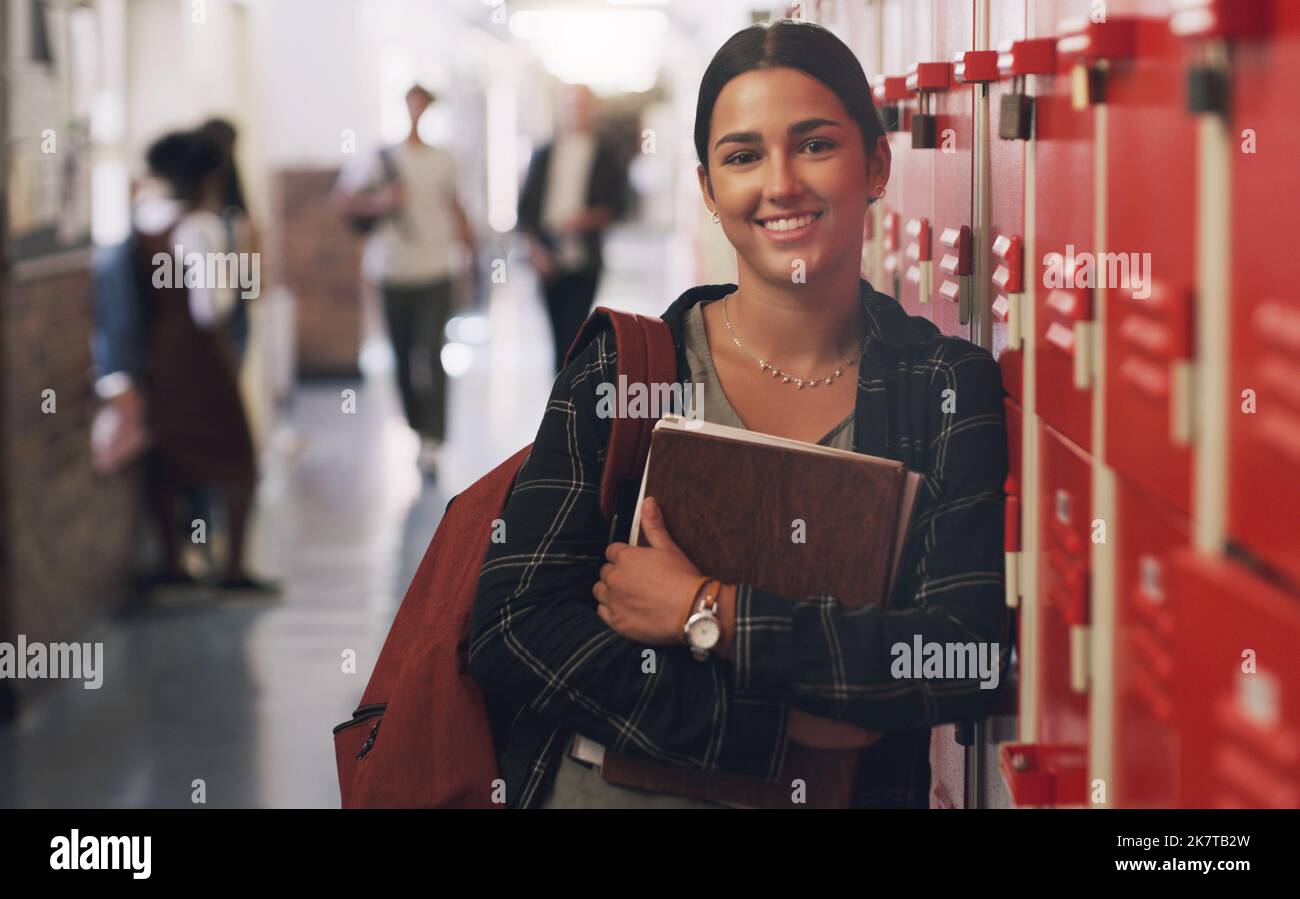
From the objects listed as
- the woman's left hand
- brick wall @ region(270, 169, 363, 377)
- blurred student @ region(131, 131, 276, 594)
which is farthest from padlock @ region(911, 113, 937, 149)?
brick wall @ region(270, 169, 363, 377)

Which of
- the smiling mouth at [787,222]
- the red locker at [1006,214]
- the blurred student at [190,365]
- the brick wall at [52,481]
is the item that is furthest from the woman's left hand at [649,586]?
the blurred student at [190,365]

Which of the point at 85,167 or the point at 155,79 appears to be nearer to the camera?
the point at 85,167

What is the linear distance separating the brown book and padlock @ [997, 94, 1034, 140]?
0.33 meters

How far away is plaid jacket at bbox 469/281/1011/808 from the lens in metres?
1.33

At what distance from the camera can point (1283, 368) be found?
35.1 inches

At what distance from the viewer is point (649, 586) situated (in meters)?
1.35

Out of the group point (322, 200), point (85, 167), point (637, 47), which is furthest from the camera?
point (322, 200)

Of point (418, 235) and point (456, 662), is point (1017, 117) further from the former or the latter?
point (418, 235)

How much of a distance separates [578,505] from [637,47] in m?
0.78

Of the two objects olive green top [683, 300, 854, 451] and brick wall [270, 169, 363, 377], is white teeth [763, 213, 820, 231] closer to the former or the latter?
olive green top [683, 300, 854, 451]

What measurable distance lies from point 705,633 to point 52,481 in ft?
11.5

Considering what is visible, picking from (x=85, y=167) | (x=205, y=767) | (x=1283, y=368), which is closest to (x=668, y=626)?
(x=1283, y=368)
